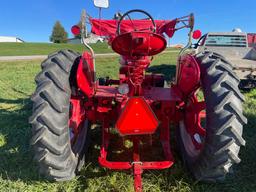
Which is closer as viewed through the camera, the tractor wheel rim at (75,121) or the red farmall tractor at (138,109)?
the red farmall tractor at (138,109)

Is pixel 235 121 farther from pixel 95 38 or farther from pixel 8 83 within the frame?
pixel 8 83

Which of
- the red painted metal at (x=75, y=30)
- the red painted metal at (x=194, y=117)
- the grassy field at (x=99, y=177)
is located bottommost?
the grassy field at (x=99, y=177)

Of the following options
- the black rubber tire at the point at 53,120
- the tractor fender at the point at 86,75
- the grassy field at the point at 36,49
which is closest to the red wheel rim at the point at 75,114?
the tractor fender at the point at 86,75

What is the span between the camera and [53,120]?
2596 mm

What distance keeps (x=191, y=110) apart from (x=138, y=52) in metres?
1.03

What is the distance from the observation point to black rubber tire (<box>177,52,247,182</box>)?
2.55m

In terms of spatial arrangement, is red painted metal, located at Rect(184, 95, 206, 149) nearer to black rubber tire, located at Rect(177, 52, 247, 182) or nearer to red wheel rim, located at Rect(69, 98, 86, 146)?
black rubber tire, located at Rect(177, 52, 247, 182)

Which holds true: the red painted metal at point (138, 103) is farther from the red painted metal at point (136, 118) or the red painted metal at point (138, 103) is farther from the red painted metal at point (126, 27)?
the red painted metal at point (126, 27)

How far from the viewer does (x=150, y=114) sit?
2764 mm

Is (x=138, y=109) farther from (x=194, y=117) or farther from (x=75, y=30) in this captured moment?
(x=75, y=30)

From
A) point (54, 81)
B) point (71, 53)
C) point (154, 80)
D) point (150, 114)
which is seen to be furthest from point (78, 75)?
point (154, 80)

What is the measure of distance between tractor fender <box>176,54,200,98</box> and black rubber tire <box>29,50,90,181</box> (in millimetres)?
1200

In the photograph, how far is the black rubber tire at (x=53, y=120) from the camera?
101 inches

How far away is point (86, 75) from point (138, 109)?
0.79 m
